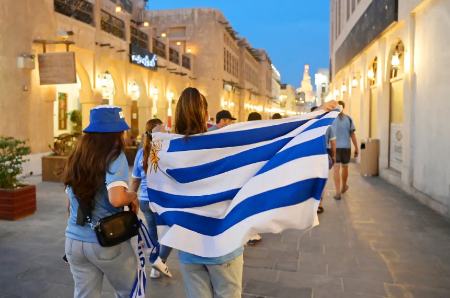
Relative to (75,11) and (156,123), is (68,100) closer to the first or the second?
(75,11)

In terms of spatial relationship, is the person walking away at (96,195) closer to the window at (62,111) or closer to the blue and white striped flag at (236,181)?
the blue and white striped flag at (236,181)

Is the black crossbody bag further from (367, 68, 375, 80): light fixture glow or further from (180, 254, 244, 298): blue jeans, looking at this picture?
(367, 68, 375, 80): light fixture glow

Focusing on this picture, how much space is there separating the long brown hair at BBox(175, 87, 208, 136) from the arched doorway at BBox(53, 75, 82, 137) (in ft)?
52.9

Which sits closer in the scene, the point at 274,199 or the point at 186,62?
the point at 274,199

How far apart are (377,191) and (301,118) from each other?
7.89 m

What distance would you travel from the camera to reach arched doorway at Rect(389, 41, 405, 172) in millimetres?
10930

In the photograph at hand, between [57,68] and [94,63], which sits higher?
[94,63]

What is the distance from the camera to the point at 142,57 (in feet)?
65.8

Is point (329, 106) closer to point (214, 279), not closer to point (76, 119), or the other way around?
point (214, 279)

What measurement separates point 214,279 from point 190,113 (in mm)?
1014

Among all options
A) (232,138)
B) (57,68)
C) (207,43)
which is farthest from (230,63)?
(232,138)

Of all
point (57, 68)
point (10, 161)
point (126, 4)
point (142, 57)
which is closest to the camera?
point (10, 161)

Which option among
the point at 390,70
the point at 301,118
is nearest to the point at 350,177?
the point at 390,70

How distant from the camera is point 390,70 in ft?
39.6
